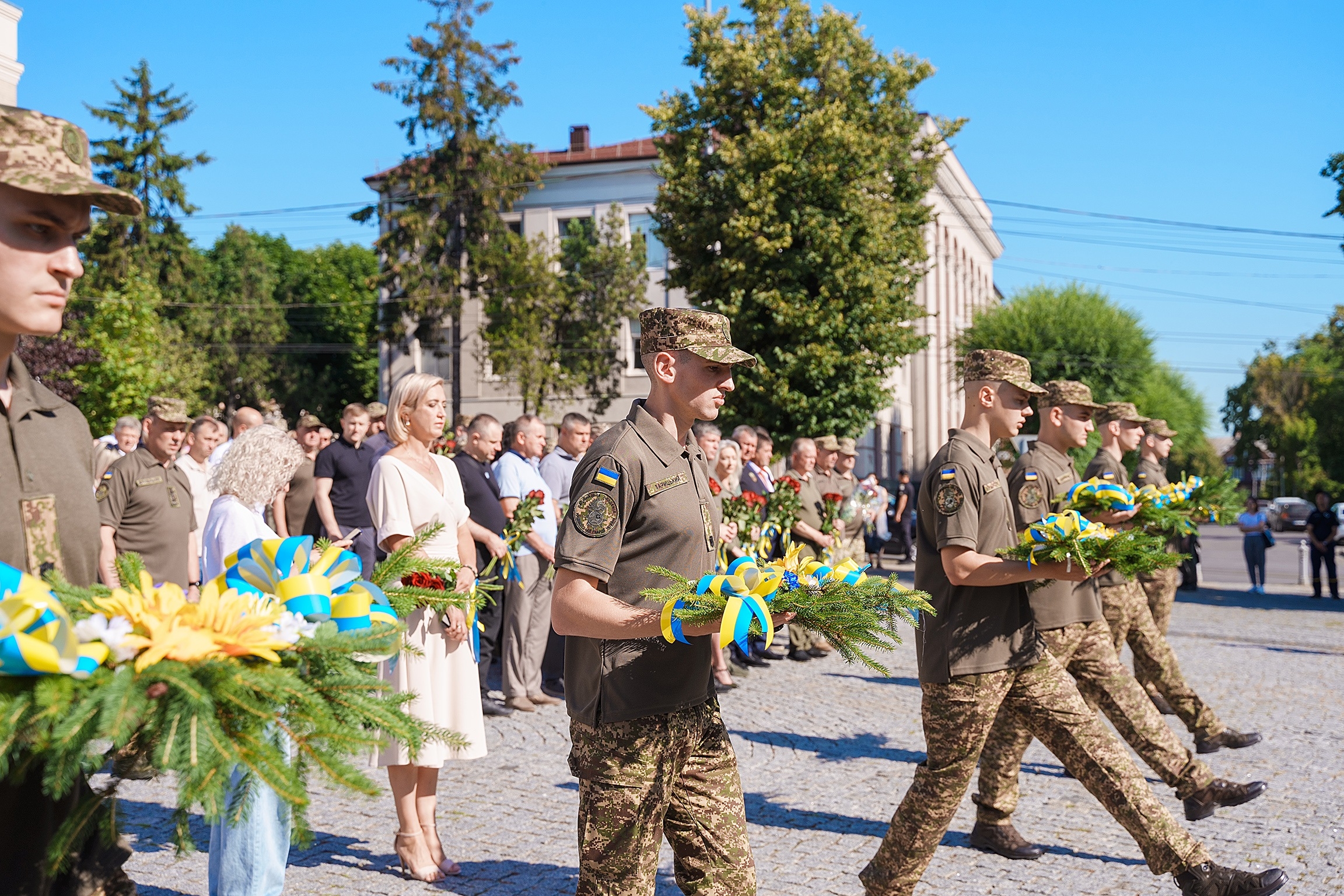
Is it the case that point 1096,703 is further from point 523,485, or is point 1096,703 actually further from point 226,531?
point 523,485

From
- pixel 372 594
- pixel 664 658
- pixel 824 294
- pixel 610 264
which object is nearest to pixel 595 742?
pixel 664 658

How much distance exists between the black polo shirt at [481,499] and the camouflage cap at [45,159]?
22.2 ft

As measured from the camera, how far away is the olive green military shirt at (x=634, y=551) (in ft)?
11.4

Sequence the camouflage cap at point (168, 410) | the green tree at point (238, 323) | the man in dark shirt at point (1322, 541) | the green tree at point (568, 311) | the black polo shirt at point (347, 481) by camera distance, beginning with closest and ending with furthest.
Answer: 1. the camouflage cap at point (168, 410)
2. the black polo shirt at point (347, 481)
3. the man in dark shirt at point (1322, 541)
4. the green tree at point (568, 311)
5. the green tree at point (238, 323)

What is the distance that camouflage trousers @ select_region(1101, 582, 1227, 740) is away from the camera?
7.58 metres

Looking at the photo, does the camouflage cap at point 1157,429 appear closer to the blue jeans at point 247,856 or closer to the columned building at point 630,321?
the blue jeans at point 247,856

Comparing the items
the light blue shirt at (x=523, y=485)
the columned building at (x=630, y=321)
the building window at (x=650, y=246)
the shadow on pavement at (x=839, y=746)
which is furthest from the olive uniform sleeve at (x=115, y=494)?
the building window at (x=650, y=246)

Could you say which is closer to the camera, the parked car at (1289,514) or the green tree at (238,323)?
the green tree at (238,323)

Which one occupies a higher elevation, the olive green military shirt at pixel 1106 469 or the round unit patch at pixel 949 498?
the olive green military shirt at pixel 1106 469

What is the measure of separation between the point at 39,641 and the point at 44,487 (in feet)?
2.01

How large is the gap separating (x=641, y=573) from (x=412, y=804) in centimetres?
243

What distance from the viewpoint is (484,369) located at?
42.4 metres

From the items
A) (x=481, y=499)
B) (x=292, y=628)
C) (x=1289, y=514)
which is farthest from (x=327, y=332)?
(x=292, y=628)

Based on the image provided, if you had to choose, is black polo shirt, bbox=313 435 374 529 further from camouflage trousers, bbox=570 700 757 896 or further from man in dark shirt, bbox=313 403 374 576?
camouflage trousers, bbox=570 700 757 896
